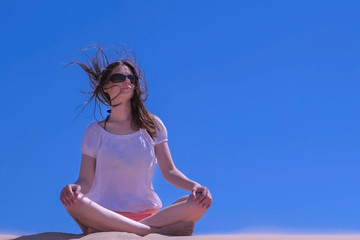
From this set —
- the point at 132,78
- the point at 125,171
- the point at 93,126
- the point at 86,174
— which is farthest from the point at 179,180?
the point at 132,78

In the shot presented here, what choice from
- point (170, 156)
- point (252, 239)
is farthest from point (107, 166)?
point (252, 239)

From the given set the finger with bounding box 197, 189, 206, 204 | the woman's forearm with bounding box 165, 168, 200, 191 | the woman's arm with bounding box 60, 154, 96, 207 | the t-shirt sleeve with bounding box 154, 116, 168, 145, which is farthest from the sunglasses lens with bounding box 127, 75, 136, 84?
the finger with bounding box 197, 189, 206, 204

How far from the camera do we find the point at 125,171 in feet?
19.7

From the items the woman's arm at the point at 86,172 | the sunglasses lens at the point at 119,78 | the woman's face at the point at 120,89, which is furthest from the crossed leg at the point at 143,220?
the sunglasses lens at the point at 119,78

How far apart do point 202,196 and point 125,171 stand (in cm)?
110

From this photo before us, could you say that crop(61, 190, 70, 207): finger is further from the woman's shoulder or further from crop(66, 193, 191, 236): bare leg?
the woman's shoulder

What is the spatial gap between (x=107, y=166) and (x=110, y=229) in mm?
915

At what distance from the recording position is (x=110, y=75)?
6.37 metres

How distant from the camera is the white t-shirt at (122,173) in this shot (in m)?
5.95

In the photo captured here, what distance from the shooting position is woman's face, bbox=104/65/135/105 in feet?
20.6

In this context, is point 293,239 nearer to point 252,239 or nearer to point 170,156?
point 252,239

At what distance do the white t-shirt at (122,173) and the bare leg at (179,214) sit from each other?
0.52 m

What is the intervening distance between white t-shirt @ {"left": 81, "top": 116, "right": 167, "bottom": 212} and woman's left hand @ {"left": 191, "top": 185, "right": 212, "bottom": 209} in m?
0.79

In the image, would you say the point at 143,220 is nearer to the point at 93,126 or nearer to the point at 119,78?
the point at 93,126
